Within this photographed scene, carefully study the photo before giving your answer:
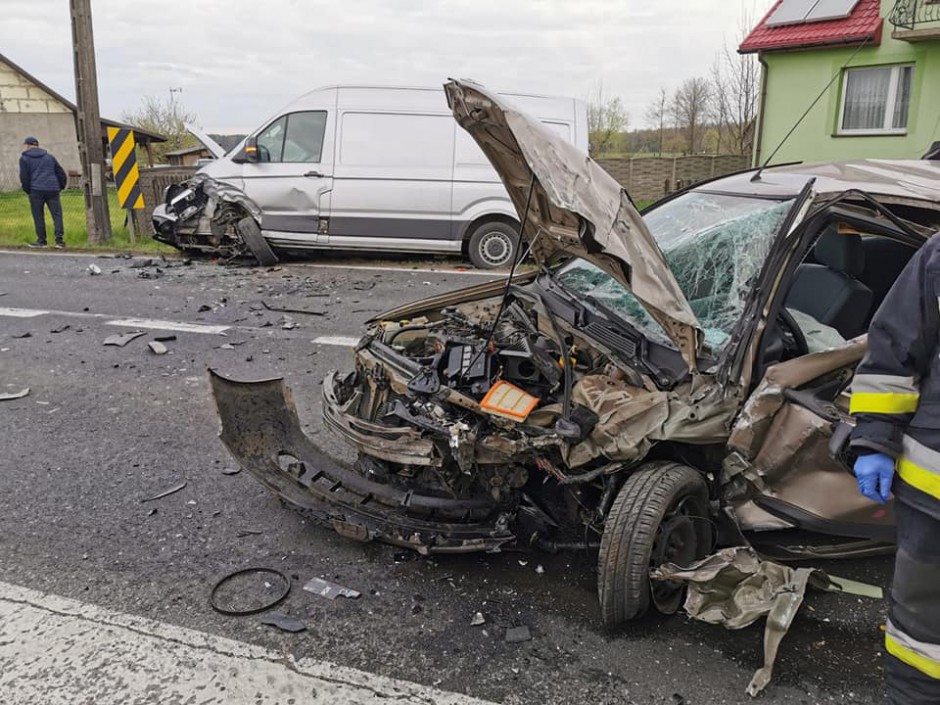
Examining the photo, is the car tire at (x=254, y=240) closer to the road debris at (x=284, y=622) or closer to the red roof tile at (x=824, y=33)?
the road debris at (x=284, y=622)

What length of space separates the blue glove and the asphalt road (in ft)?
2.63

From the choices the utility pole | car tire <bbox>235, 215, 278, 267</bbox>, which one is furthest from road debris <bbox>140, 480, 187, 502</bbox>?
the utility pole

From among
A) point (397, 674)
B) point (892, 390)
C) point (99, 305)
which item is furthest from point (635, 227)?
point (99, 305)

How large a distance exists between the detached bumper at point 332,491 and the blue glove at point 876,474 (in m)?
1.28

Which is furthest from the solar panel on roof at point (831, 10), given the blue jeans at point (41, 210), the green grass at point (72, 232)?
the blue jeans at point (41, 210)

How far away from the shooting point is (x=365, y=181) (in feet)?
32.7

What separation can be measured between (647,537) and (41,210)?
13.1 metres

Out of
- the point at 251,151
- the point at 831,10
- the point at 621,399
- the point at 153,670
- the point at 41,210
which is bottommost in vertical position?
the point at 153,670

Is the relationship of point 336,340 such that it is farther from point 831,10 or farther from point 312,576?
point 831,10

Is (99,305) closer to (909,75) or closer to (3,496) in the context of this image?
(3,496)

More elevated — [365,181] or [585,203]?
[365,181]

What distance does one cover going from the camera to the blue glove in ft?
6.40

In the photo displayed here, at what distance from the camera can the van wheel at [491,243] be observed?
1020cm

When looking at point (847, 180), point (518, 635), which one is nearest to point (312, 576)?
point (518, 635)
